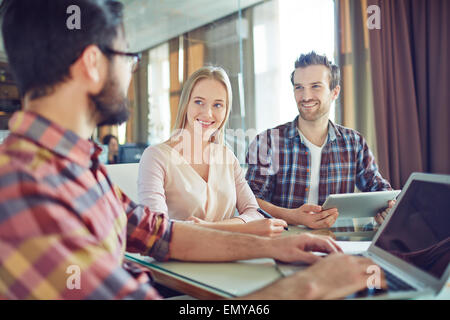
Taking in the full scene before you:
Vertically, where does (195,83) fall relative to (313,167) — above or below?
above

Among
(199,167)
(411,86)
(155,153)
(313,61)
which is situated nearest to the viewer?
(155,153)

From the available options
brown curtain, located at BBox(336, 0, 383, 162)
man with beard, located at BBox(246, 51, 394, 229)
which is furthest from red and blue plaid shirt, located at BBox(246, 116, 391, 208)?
brown curtain, located at BBox(336, 0, 383, 162)

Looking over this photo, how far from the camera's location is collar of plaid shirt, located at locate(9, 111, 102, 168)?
1.81 feet

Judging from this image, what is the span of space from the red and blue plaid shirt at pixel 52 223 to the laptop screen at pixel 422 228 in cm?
54

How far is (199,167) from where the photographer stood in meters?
1.49

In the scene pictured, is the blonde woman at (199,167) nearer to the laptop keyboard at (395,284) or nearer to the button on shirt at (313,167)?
the button on shirt at (313,167)

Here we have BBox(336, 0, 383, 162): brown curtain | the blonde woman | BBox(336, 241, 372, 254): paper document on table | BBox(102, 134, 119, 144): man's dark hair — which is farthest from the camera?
BBox(102, 134, 119, 144): man's dark hair

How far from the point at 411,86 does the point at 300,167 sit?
1260 mm

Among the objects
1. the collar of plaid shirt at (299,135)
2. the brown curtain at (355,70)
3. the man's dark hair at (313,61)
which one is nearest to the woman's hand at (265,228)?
the collar of plaid shirt at (299,135)

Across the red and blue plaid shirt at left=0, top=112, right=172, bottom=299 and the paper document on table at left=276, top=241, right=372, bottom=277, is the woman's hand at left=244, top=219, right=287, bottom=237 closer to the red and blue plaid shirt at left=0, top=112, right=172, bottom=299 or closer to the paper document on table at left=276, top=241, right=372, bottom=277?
the paper document on table at left=276, top=241, right=372, bottom=277

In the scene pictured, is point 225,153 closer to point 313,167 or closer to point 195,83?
point 195,83

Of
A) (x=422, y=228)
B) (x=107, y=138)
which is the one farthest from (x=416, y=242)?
(x=107, y=138)

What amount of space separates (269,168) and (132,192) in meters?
0.74

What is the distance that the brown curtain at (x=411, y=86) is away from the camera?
2.38 m
